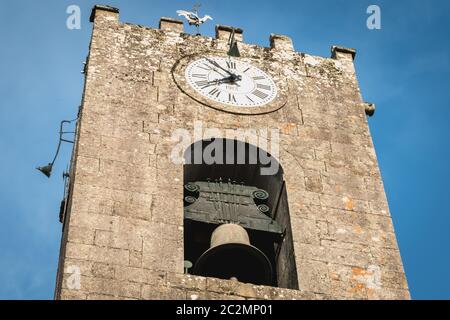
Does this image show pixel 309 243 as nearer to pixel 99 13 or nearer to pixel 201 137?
pixel 201 137

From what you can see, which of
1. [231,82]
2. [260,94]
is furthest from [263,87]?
[231,82]

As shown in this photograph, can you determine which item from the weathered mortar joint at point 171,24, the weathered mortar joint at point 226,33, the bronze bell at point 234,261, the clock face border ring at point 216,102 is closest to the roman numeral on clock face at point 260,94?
the clock face border ring at point 216,102

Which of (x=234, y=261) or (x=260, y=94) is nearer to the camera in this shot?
(x=234, y=261)

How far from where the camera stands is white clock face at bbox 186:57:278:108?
16.6 m

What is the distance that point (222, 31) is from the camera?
60.3ft

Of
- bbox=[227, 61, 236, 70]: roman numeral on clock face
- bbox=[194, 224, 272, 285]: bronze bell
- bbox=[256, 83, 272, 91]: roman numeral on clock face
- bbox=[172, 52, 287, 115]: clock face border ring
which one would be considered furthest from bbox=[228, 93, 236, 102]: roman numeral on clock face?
bbox=[194, 224, 272, 285]: bronze bell

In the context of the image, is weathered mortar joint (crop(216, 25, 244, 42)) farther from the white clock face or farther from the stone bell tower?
the white clock face

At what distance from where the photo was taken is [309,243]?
14.0 meters

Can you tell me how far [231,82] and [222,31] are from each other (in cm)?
166

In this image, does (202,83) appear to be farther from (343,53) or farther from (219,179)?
(343,53)

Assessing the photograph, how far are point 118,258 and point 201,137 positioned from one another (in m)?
3.11

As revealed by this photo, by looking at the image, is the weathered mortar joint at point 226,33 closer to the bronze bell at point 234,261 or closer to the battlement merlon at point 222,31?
the battlement merlon at point 222,31

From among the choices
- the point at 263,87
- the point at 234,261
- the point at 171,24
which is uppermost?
the point at 171,24
